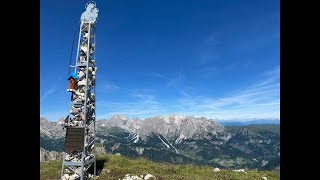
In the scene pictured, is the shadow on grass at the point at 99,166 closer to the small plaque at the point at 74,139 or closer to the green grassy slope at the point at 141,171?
the green grassy slope at the point at 141,171

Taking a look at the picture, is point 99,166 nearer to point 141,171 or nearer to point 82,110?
point 141,171

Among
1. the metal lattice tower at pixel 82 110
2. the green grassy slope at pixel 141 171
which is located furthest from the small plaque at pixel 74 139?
the green grassy slope at pixel 141 171

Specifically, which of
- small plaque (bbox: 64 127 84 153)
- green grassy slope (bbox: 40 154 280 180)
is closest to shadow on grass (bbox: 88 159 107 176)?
green grassy slope (bbox: 40 154 280 180)

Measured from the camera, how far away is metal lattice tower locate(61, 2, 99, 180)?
16672 millimetres

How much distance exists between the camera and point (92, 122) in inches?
730

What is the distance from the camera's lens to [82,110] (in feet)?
56.5

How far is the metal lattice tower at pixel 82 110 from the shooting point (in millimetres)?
16672

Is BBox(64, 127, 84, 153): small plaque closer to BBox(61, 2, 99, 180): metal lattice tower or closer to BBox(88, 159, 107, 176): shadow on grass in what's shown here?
BBox(61, 2, 99, 180): metal lattice tower
